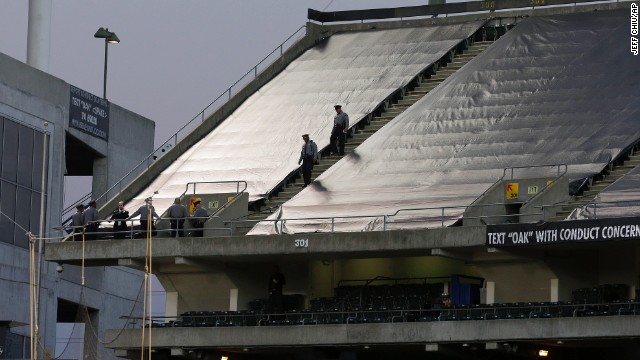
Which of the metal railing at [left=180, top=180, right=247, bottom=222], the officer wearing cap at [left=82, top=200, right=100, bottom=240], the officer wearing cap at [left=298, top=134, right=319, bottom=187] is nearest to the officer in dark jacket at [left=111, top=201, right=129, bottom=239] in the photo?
the officer wearing cap at [left=82, top=200, right=100, bottom=240]

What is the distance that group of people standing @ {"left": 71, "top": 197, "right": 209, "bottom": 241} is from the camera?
45.9m

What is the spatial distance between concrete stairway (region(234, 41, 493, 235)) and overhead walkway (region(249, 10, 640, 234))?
3.28 feet

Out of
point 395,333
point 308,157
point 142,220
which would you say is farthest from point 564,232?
point 142,220

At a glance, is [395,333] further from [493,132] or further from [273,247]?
[493,132]

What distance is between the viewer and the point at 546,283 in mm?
43344

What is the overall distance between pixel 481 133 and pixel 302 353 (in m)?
8.21

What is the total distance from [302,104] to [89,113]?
12.3m

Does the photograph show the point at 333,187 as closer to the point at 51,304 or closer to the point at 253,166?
the point at 253,166

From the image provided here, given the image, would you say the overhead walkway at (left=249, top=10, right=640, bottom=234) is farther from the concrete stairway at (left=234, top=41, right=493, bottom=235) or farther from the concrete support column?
the concrete support column

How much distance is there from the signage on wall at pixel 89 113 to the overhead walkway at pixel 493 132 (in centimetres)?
1596

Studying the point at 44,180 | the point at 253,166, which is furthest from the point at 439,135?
the point at 44,180

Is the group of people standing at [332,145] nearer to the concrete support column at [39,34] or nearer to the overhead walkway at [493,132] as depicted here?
the overhead walkway at [493,132]

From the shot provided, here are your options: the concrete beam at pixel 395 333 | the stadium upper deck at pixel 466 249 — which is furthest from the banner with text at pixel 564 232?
the concrete beam at pixel 395 333

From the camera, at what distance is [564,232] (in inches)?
1594
